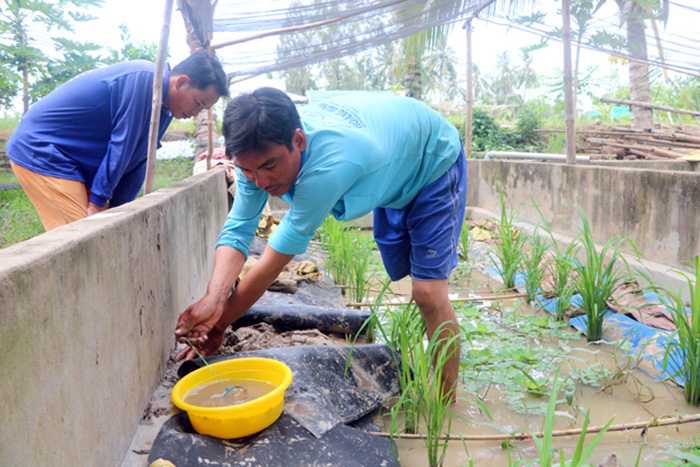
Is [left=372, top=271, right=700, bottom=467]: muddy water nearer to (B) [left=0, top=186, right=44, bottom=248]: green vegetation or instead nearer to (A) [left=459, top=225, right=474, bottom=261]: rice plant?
(A) [left=459, top=225, right=474, bottom=261]: rice plant

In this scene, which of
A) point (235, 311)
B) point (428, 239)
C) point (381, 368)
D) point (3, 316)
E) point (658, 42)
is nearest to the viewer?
point (3, 316)

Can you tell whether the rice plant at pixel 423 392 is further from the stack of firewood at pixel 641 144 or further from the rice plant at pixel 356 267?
the stack of firewood at pixel 641 144

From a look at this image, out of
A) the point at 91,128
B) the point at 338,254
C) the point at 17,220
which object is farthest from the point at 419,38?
the point at 91,128

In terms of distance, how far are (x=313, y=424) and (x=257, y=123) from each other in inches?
Result: 37.9

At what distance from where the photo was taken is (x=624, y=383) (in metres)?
2.48

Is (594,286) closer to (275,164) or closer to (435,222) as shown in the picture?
(435,222)

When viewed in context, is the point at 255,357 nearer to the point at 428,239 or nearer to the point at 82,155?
the point at 428,239

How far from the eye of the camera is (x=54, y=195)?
98.8 inches

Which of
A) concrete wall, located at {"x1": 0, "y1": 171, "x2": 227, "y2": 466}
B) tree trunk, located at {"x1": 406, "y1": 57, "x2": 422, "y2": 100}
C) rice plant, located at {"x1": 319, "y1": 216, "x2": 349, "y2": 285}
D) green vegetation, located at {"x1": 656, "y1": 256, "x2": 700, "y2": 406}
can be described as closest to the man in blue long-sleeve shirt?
concrete wall, located at {"x1": 0, "y1": 171, "x2": 227, "y2": 466}

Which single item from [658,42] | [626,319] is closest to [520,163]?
[658,42]

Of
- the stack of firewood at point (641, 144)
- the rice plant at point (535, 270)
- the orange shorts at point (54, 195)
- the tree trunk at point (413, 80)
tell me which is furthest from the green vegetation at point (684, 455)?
the tree trunk at point (413, 80)

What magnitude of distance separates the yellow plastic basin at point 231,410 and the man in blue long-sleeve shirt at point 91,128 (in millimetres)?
1080

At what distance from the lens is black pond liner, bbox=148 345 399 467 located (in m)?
1.62

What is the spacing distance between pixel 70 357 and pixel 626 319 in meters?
2.72
